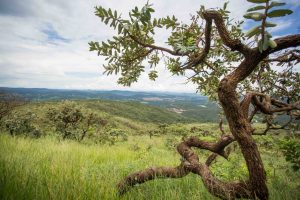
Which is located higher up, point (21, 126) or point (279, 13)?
point (279, 13)

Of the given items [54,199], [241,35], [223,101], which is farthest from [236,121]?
[54,199]

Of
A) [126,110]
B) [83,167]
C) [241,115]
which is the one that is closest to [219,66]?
[241,115]

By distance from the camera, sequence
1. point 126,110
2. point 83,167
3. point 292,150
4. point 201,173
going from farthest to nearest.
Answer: point 126,110
point 83,167
point 292,150
point 201,173

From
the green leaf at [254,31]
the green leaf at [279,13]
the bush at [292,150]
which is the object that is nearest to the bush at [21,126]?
the bush at [292,150]

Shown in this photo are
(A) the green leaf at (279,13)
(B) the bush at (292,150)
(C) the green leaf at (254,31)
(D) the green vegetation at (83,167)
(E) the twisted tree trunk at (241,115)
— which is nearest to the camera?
(A) the green leaf at (279,13)

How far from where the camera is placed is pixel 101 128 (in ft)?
47.4

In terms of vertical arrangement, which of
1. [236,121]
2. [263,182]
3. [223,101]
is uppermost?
[223,101]

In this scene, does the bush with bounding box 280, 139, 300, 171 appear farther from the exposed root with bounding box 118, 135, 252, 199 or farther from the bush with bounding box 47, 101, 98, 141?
the bush with bounding box 47, 101, 98, 141

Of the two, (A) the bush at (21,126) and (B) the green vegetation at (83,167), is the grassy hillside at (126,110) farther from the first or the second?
(A) the bush at (21,126)

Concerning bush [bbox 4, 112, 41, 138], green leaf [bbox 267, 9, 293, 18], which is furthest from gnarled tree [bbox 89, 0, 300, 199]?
bush [bbox 4, 112, 41, 138]

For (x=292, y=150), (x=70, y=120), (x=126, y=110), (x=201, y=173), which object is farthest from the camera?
(x=126, y=110)

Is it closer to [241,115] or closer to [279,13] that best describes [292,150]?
[241,115]

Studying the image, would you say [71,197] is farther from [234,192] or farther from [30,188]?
[234,192]

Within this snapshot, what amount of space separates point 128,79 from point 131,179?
1217 millimetres
